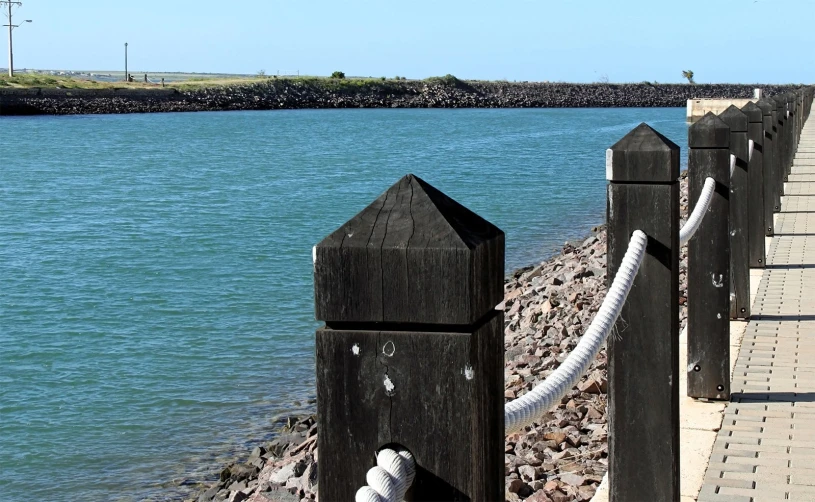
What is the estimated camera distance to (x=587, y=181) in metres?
38.7

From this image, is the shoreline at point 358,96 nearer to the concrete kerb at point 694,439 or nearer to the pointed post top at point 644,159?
the concrete kerb at point 694,439

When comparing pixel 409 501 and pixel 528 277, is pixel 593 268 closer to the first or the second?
pixel 528 277

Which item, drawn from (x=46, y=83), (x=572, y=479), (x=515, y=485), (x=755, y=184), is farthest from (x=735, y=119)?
(x=46, y=83)

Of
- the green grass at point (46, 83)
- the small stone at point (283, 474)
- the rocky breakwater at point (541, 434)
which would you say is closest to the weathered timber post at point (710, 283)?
the rocky breakwater at point (541, 434)

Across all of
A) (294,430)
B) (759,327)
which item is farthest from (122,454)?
(759,327)

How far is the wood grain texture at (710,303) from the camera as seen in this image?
5.79 m

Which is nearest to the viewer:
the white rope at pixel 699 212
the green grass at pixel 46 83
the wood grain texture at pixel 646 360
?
the wood grain texture at pixel 646 360

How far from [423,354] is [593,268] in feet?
39.5

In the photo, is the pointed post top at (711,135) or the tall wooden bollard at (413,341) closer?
the tall wooden bollard at (413,341)

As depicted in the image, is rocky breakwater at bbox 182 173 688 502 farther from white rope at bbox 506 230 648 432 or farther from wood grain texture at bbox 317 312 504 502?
white rope at bbox 506 230 648 432

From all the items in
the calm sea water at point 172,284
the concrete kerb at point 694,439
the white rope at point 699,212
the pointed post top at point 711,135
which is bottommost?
the calm sea water at point 172,284

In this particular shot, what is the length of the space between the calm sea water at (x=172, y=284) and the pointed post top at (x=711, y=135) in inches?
197

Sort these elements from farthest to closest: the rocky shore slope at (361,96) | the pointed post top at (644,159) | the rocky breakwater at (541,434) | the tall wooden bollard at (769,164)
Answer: the rocky shore slope at (361,96) → the tall wooden bollard at (769,164) → the rocky breakwater at (541,434) → the pointed post top at (644,159)

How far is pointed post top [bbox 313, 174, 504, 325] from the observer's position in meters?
1.77
